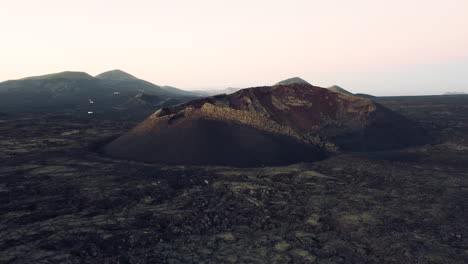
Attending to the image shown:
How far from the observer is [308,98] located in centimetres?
1244

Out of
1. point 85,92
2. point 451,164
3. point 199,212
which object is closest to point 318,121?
point 451,164

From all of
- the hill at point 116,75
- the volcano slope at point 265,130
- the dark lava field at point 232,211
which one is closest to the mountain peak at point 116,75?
the hill at point 116,75

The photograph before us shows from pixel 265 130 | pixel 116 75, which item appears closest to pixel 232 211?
pixel 265 130

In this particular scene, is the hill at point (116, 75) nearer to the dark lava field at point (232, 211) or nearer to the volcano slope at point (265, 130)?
the volcano slope at point (265, 130)

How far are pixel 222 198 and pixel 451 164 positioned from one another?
699 centimetres

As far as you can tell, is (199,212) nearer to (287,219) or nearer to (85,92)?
(287,219)

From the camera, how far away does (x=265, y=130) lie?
10.4 metres

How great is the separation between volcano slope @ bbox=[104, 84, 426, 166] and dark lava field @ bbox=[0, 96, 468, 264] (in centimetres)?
82

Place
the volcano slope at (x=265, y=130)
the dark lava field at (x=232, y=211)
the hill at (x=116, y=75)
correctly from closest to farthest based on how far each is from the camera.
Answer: the dark lava field at (x=232, y=211), the volcano slope at (x=265, y=130), the hill at (x=116, y=75)

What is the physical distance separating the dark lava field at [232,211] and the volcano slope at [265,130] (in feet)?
2.69

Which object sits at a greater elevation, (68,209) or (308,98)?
(308,98)

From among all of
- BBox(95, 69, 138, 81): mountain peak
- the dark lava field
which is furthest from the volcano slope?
BBox(95, 69, 138, 81): mountain peak

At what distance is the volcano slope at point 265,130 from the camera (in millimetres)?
9266

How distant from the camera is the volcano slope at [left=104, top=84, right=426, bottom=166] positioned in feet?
30.4
